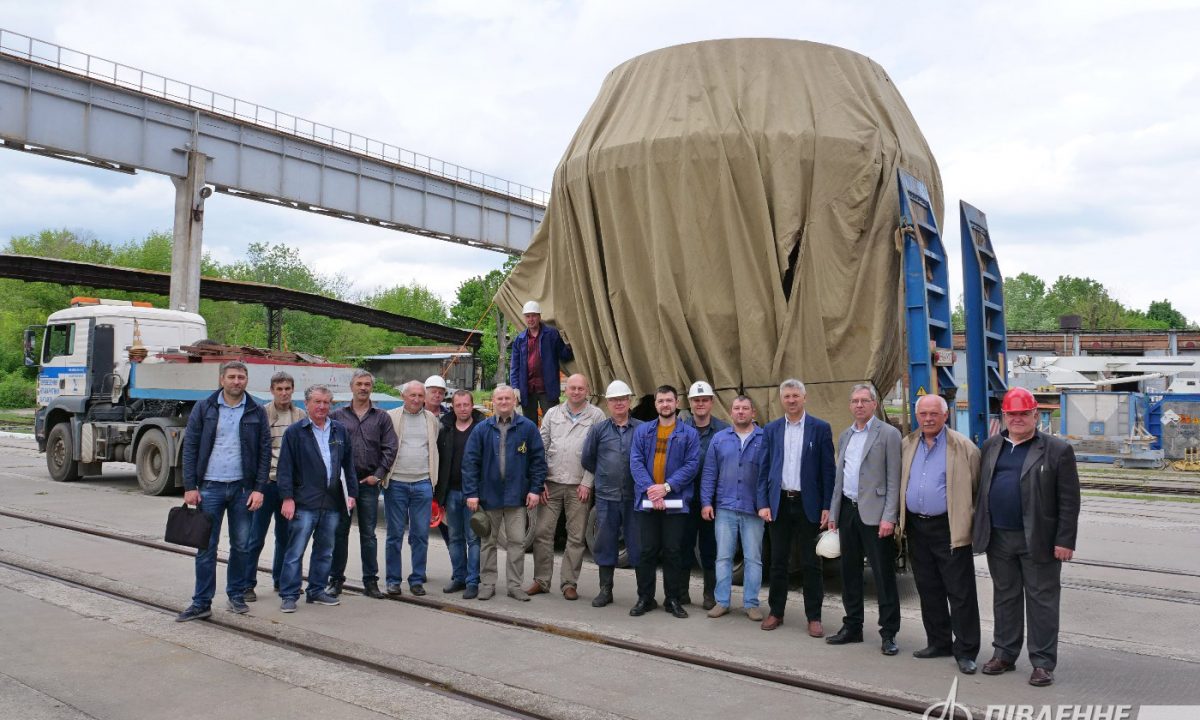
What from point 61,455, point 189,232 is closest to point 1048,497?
point 61,455

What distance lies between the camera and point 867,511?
20.9 feet

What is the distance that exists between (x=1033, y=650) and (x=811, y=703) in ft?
4.89

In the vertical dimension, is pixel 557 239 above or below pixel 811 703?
above

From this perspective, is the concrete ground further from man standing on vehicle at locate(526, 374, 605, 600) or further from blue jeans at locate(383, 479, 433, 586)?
blue jeans at locate(383, 479, 433, 586)

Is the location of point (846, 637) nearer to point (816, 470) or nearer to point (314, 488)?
point (816, 470)

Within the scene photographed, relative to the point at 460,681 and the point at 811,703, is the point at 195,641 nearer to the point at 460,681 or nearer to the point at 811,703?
the point at 460,681

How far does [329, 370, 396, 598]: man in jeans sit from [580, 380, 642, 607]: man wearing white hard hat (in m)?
1.71

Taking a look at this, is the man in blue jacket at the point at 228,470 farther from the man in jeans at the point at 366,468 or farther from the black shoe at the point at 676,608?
the black shoe at the point at 676,608

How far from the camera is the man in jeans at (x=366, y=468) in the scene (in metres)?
A: 7.80

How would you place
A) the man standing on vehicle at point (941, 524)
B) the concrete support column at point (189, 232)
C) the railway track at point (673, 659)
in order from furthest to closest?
the concrete support column at point (189, 232) → the man standing on vehicle at point (941, 524) → the railway track at point (673, 659)

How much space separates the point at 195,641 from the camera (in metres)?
6.31

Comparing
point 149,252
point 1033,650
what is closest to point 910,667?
point 1033,650

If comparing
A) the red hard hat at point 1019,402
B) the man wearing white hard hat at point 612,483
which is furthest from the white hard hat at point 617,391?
the red hard hat at point 1019,402

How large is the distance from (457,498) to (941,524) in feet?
13.2
